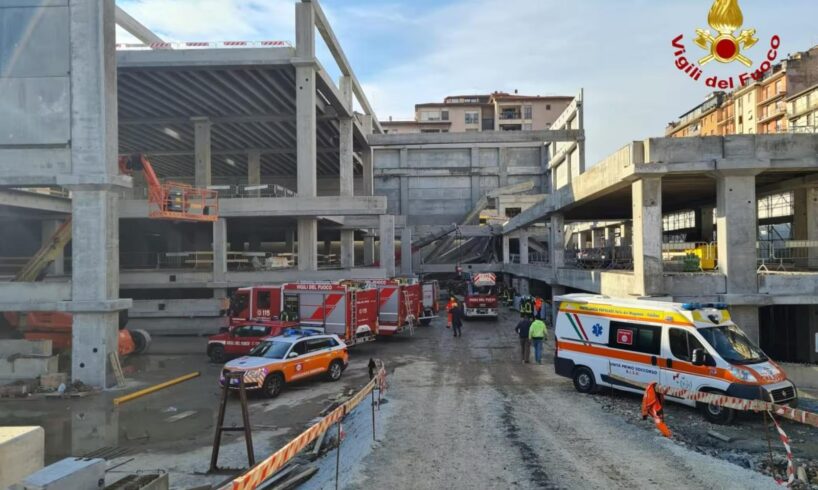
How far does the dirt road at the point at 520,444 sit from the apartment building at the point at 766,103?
152ft

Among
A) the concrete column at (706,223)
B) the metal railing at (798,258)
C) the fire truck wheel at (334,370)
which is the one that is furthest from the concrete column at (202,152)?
the concrete column at (706,223)

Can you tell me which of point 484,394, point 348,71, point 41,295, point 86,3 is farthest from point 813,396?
point 348,71

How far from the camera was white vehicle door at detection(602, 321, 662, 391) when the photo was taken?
1150 cm

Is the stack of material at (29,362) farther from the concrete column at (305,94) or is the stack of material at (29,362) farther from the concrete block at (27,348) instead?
the concrete column at (305,94)

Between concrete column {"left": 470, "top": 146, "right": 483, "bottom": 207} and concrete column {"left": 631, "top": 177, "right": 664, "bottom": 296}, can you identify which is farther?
concrete column {"left": 470, "top": 146, "right": 483, "bottom": 207}

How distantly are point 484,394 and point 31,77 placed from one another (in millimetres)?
17269

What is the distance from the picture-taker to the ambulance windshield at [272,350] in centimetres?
1404

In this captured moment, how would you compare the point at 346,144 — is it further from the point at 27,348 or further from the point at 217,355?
the point at 27,348

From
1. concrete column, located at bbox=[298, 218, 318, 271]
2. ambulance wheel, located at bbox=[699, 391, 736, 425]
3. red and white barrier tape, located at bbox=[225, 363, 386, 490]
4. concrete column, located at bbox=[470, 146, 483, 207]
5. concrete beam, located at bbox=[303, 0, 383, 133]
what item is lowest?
ambulance wheel, located at bbox=[699, 391, 736, 425]

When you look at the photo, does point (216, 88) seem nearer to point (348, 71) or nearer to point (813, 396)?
point (348, 71)

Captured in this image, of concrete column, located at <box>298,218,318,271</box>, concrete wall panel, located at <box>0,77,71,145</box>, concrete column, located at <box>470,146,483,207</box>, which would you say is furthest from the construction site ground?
concrete column, located at <box>470,146,483,207</box>

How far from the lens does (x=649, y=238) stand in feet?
50.3

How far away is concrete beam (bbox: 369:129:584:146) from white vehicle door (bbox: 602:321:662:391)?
32424mm

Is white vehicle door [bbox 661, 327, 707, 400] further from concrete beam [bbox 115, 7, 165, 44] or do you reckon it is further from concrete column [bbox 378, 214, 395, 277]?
concrete beam [bbox 115, 7, 165, 44]
